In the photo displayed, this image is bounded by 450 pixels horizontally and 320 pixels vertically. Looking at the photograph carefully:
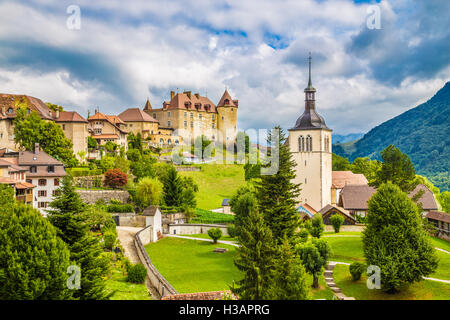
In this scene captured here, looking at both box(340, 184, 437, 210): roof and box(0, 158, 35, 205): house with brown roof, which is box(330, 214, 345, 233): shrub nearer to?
box(340, 184, 437, 210): roof

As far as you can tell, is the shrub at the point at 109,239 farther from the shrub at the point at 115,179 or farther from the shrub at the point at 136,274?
the shrub at the point at 115,179

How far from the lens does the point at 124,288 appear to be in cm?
2647

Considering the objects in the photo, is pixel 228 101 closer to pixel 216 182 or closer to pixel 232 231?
pixel 216 182

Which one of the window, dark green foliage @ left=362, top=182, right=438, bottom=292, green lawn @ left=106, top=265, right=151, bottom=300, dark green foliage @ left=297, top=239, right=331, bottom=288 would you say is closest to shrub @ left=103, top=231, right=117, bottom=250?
green lawn @ left=106, top=265, right=151, bottom=300

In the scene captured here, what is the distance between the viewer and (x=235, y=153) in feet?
330

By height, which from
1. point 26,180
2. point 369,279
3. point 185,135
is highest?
point 185,135

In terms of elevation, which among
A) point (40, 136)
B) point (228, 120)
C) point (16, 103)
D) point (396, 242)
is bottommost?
point (396, 242)

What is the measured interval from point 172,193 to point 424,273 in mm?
35981

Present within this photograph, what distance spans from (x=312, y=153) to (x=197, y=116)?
50343mm

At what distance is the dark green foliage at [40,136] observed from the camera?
179 ft

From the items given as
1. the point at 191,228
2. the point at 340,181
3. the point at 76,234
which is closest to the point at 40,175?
the point at 191,228
